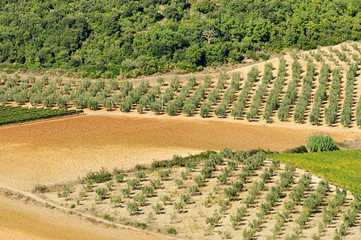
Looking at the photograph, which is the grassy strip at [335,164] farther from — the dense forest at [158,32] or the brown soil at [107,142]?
the dense forest at [158,32]

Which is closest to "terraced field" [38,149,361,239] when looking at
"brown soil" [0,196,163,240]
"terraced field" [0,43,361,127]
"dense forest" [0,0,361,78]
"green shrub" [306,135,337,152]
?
"brown soil" [0,196,163,240]

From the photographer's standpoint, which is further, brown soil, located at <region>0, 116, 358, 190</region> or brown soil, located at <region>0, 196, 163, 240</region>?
brown soil, located at <region>0, 116, 358, 190</region>

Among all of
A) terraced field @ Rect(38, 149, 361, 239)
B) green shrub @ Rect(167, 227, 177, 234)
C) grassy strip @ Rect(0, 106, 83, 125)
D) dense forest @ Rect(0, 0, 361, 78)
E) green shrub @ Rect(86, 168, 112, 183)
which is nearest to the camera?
green shrub @ Rect(167, 227, 177, 234)

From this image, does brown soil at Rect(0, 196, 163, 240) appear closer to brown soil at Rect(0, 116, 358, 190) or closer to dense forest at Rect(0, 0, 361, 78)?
brown soil at Rect(0, 116, 358, 190)

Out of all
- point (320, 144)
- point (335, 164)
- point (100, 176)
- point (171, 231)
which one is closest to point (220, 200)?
point (171, 231)

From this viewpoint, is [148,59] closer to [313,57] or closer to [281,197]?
[313,57]

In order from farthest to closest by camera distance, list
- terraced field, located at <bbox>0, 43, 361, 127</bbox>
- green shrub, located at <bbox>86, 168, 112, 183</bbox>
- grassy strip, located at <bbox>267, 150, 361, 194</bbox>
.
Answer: terraced field, located at <bbox>0, 43, 361, 127</bbox> → green shrub, located at <bbox>86, 168, 112, 183</bbox> → grassy strip, located at <bbox>267, 150, 361, 194</bbox>

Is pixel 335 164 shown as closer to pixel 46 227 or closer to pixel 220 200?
pixel 220 200
